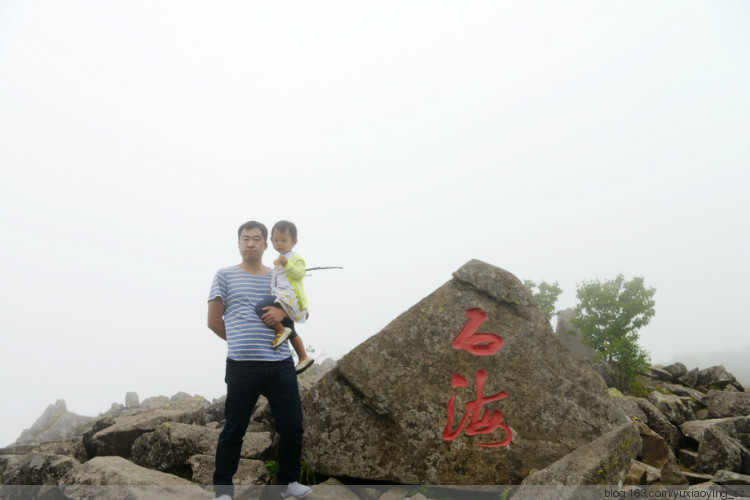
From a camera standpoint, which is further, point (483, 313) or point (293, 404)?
point (483, 313)

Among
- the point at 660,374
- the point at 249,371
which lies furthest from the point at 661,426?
the point at 660,374

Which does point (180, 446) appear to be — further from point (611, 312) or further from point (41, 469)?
point (611, 312)

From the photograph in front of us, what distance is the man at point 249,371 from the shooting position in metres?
4.65

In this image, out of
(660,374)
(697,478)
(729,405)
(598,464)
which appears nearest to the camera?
(598,464)

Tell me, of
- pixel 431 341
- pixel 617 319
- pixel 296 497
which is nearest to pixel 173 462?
pixel 296 497

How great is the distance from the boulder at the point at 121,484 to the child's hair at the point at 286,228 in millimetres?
3237

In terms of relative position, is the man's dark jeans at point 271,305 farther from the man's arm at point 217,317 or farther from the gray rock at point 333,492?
the gray rock at point 333,492

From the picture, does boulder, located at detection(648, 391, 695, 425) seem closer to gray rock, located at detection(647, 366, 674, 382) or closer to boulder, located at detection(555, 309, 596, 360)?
gray rock, located at detection(647, 366, 674, 382)

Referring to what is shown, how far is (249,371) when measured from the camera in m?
4.69

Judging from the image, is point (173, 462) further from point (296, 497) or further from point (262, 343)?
point (262, 343)

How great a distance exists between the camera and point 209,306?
5.08m

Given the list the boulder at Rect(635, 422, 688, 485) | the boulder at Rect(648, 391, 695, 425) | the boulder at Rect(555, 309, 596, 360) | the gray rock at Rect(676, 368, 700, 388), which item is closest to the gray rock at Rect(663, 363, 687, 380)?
the gray rock at Rect(676, 368, 700, 388)

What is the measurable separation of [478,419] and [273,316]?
315 cm

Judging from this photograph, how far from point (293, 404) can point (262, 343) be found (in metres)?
0.81
